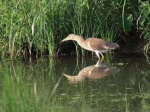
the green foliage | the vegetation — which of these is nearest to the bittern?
the vegetation

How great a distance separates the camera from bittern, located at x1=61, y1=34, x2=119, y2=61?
1063 centimetres

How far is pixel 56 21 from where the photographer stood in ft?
36.8

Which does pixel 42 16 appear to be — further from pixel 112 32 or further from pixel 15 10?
pixel 112 32

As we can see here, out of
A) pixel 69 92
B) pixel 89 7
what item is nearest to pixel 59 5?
pixel 89 7

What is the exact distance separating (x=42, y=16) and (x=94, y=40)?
3.53ft

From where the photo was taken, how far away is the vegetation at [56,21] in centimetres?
1095

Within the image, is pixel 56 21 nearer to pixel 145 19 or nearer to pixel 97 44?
pixel 97 44

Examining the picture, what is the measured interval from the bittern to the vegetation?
0.42m

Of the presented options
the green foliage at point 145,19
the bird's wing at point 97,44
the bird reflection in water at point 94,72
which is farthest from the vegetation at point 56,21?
the bird reflection in water at point 94,72

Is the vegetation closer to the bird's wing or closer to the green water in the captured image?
the green water

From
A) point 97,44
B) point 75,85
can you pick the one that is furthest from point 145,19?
point 75,85

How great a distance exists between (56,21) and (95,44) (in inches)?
42.1

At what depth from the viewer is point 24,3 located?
36.3 feet

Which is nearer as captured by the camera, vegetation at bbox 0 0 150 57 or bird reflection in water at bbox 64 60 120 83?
bird reflection in water at bbox 64 60 120 83
